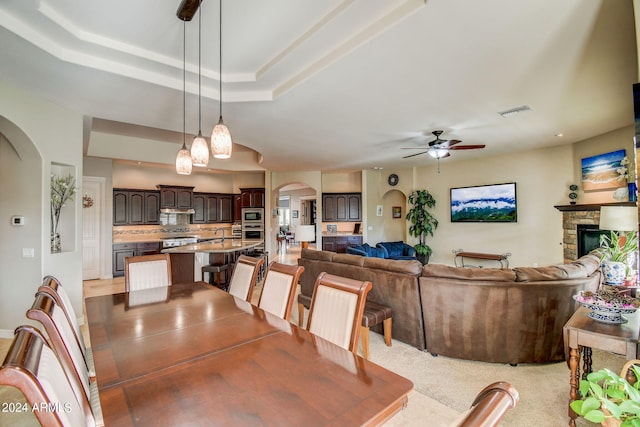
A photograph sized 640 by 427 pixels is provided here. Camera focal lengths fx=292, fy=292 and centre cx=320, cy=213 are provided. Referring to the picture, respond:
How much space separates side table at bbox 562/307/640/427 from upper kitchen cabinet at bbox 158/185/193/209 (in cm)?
819

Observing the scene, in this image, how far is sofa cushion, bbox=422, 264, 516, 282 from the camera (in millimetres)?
2752

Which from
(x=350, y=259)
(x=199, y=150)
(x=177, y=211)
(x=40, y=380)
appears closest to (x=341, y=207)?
(x=177, y=211)

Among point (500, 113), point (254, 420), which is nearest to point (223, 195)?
point (500, 113)

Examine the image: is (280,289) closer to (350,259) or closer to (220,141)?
(220,141)

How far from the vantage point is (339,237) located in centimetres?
873

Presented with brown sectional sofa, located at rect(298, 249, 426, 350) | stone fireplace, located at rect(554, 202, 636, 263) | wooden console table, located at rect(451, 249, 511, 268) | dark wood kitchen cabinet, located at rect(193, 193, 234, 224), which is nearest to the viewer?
brown sectional sofa, located at rect(298, 249, 426, 350)

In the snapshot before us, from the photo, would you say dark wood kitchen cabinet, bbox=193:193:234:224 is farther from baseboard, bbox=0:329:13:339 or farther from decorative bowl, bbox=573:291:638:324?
decorative bowl, bbox=573:291:638:324

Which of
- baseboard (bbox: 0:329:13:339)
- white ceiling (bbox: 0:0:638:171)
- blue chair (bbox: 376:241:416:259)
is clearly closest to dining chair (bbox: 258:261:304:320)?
white ceiling (bbox: 0:0:638:171)

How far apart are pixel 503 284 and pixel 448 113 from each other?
2366 mm

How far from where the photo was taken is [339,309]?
1.81 m

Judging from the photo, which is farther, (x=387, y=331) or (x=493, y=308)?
(x=387, y=331)

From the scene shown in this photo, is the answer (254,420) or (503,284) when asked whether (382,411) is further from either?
(503,284)

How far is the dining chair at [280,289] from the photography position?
2.20 metres

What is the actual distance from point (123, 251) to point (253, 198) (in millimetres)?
3508
